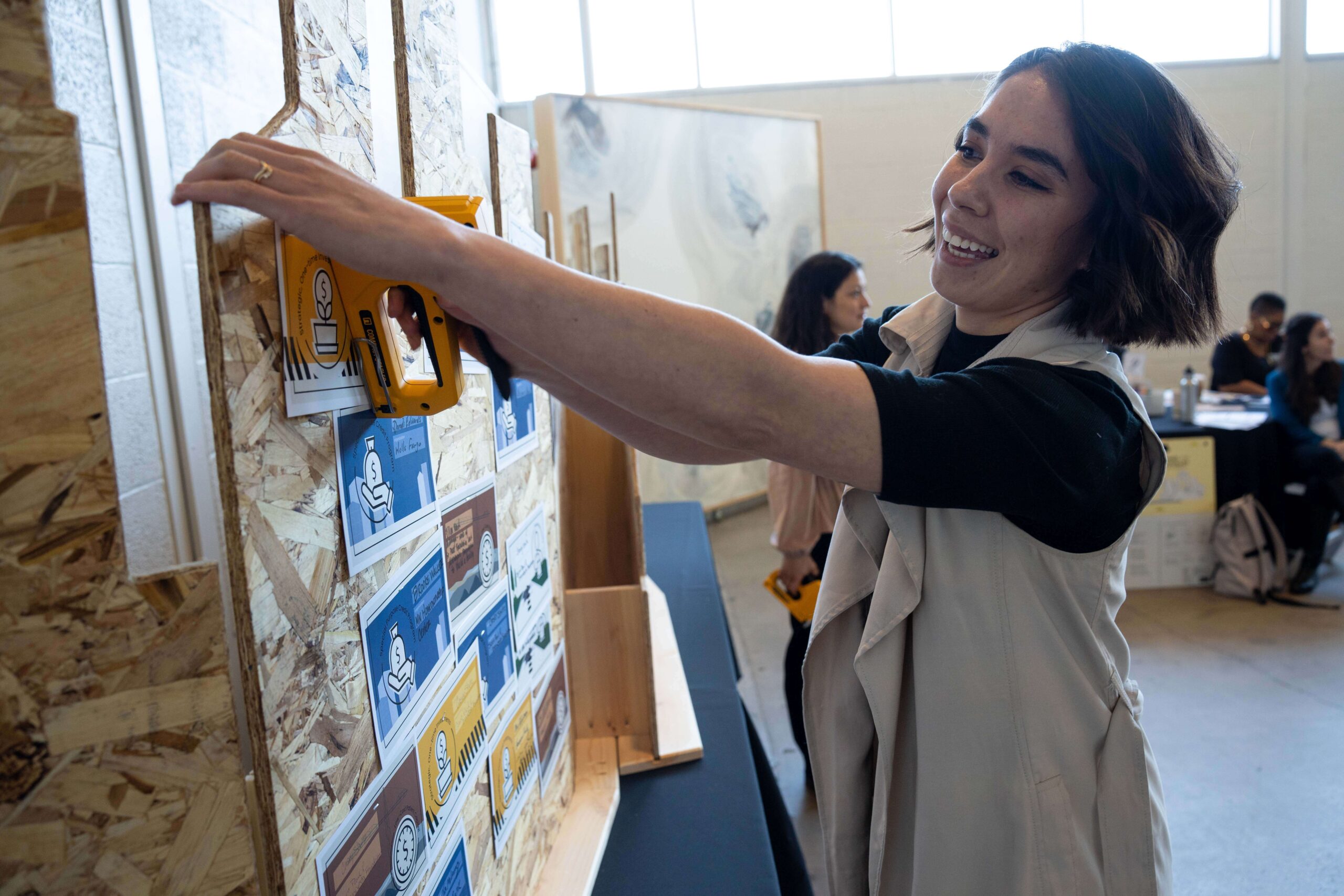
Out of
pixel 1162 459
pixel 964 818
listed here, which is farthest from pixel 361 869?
pixel 1162 459

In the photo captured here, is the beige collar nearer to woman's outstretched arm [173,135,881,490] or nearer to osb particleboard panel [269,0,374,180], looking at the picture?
woman's outstretched arm [173,135,881,490]

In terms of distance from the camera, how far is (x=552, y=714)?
55.9 inches

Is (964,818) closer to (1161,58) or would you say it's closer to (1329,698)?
(1329,698)

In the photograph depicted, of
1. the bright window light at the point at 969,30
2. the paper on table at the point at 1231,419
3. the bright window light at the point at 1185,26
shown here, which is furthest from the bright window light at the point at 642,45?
the paper on table at the point at 1231,419

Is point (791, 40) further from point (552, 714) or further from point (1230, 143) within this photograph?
point (552, 714)

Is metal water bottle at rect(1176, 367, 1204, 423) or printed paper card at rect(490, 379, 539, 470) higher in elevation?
printed paper card at rect(490, 379, 539, 470)

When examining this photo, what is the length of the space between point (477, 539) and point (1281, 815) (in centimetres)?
287

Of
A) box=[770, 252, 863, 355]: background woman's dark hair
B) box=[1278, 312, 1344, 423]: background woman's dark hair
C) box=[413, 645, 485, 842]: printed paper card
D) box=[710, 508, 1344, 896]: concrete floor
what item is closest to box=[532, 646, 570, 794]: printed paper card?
box=[413, 645, 485, 842]: printed paper card

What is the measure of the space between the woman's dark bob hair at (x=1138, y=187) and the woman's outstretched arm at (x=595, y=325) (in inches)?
14.0

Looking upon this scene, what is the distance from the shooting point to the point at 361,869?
29.5 inches

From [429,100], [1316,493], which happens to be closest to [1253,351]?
[1316,493]

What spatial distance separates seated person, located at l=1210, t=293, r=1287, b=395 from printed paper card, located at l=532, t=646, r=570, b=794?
6207 mm

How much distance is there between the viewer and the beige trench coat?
898mm

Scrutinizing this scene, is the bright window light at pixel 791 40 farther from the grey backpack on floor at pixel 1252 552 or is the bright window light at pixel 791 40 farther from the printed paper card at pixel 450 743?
the printed paper card at pixel 450 743
